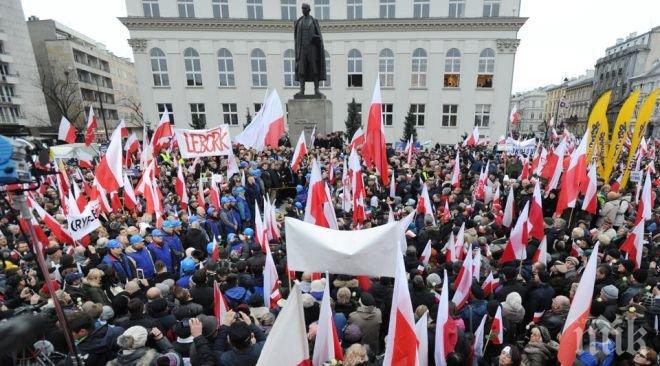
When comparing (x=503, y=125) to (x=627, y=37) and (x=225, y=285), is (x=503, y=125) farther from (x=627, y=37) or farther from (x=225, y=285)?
(x=627, y=37)

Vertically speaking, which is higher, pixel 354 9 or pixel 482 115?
pixel 354 9

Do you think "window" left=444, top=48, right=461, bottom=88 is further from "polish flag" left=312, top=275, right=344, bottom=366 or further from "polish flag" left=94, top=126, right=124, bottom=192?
"polish flag" left=312, top=275, right=344, bottom=366

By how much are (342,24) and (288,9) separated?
4989 millimetres

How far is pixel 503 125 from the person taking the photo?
32688 millimetres

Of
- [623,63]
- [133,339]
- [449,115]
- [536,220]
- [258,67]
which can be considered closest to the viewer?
[133,339]

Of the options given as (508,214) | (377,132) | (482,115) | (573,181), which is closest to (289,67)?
(482,115)

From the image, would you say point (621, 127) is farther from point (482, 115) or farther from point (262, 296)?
point (482, 115)

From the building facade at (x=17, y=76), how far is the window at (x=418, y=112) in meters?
39.4

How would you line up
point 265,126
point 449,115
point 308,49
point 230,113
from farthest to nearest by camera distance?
point 230,113, point 449,115, point 308,49, point 265,126

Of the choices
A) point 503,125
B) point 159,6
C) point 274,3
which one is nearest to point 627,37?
point 503,125

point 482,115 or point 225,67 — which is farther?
point 482,115

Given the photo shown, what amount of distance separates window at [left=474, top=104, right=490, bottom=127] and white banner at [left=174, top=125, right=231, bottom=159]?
27.8 m

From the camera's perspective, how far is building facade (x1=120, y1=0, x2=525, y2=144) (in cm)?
3117

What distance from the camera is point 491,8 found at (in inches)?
1229
